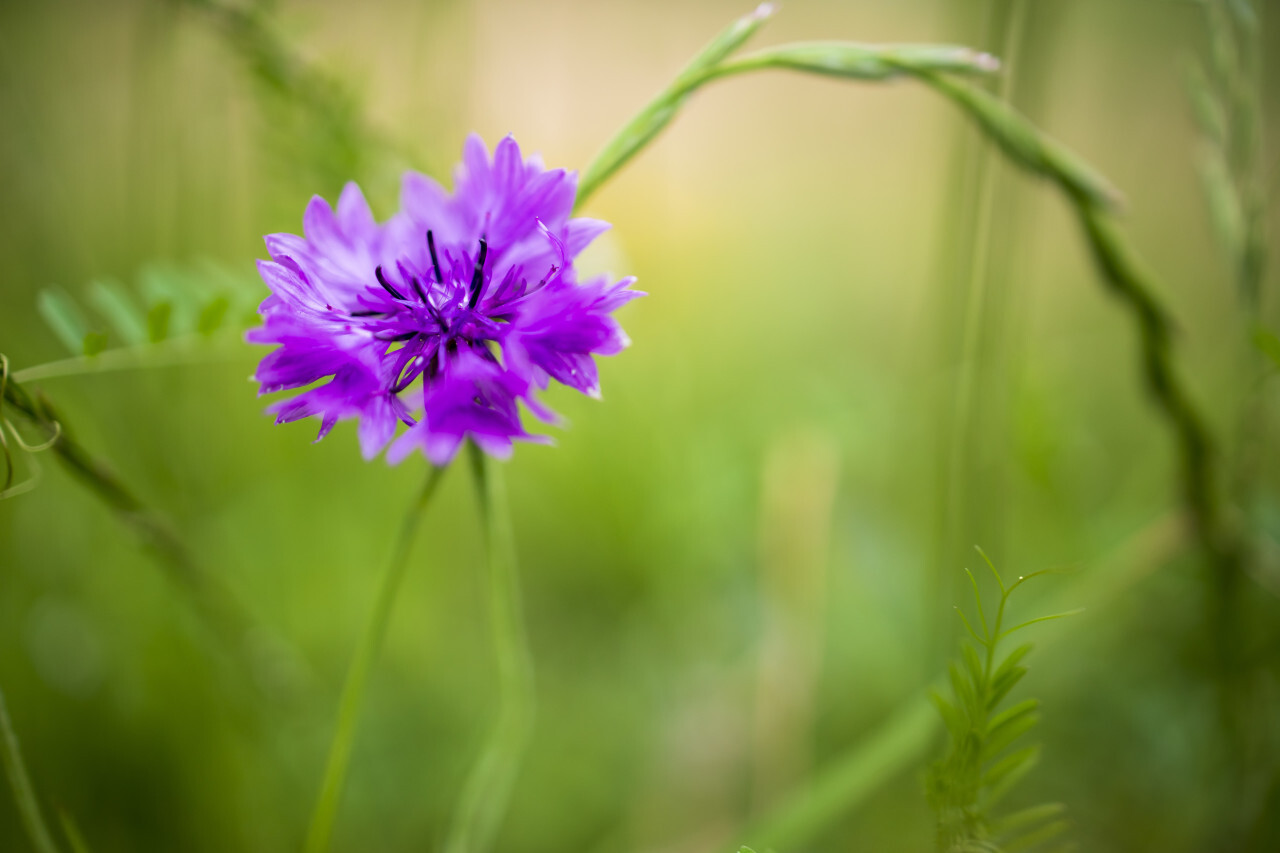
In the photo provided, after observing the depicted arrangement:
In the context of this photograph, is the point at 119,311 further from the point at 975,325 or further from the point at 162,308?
the point at 975,325

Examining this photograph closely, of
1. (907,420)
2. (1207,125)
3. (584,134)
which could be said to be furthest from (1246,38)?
(584,134)

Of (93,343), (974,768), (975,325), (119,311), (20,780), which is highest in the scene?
(119,311)

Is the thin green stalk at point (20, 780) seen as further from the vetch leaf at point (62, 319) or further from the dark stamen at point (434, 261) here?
the dark stamen at point (434, 261)

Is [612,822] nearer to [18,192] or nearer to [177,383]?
[177,383]

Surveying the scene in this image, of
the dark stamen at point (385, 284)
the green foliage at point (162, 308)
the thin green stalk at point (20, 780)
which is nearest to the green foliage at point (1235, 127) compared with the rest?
the dark stamen at point (385, 284)

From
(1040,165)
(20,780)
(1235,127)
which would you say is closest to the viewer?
(20,780)

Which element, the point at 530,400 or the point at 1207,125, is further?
the point at 1207,125

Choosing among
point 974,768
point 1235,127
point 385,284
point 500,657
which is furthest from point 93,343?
point 1235,127
